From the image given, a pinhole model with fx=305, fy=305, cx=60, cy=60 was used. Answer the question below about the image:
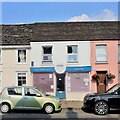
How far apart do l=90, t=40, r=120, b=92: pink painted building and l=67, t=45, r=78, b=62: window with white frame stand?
1.39 m

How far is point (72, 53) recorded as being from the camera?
985 inches

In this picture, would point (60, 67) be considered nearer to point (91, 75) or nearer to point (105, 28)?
point (91, 75)

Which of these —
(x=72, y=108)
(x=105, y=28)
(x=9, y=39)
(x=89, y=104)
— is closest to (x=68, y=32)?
(x=105, y=28)

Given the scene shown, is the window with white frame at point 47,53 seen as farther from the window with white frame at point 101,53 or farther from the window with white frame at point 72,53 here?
the window with white frame at point 101,53

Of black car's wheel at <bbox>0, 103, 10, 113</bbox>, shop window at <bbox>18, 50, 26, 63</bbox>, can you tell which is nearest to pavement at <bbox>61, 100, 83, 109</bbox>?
Result: black car's wheel at <bbox>0, 103, 10, 113</bbox>

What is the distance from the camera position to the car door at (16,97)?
16.9 meters

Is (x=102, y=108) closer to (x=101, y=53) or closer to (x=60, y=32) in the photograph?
(x=101, y=53)

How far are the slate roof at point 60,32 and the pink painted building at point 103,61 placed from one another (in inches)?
22.5

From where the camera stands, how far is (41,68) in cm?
2477

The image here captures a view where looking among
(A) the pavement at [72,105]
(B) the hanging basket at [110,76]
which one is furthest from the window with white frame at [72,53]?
(A) the pavement at [72,105]

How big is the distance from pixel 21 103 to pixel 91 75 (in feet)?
30.3

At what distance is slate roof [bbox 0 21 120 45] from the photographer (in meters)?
25.2

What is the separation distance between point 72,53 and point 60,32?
2.26 metres

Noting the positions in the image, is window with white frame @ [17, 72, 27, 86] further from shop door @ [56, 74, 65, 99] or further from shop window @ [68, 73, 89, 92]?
shop window @ [68, 73, 89, 92]
